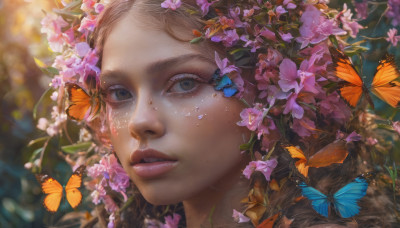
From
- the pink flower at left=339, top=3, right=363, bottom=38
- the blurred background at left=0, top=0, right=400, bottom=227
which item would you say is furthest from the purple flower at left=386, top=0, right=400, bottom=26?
the blurred background at left=0, top=0, right=400, bottom=227

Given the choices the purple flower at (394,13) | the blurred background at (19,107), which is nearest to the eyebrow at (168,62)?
the purple flower at (394,13)

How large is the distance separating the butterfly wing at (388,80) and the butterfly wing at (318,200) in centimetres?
39

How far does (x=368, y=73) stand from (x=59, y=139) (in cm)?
147

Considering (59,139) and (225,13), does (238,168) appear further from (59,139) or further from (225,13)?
(59,139)

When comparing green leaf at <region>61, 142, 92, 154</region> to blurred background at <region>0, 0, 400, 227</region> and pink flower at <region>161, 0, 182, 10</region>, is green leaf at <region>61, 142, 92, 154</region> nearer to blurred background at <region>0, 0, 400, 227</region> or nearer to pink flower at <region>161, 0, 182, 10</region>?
blurred background at <region>0, 0, 400, 227</region>

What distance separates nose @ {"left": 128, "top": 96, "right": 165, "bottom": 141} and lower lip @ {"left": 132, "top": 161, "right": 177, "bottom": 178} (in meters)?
0.10

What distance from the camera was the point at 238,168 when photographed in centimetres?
189

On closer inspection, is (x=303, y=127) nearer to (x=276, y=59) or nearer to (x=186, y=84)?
(x=276, y=59)

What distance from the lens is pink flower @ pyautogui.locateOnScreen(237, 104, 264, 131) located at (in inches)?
69.7

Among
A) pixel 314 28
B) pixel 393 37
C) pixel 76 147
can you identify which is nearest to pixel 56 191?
pixel 76 147

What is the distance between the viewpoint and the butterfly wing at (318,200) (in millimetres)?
1693

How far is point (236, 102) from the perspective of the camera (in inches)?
71.1

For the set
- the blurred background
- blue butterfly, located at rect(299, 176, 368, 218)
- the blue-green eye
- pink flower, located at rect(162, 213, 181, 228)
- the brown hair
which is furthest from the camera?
the blurred background

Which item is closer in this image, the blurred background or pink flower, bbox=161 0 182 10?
pink flower, bbox=161 0 182 10
